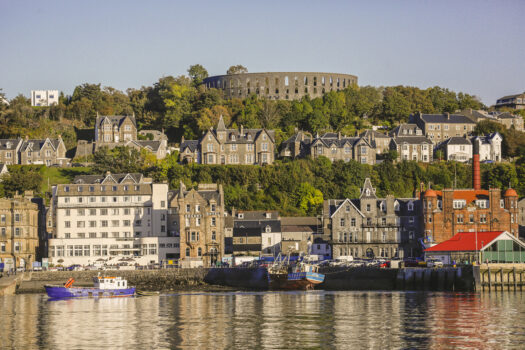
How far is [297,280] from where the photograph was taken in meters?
94.4

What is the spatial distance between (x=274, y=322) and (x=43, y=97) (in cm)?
14139

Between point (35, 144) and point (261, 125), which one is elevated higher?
point (261, 125)

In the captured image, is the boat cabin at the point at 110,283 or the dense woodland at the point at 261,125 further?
the dense woodland at the point at 261,125

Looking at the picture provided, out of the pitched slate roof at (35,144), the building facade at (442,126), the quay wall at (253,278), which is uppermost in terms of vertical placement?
the building facade at (442,126)

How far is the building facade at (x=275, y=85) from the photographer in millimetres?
176375

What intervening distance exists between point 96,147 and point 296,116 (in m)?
33.1

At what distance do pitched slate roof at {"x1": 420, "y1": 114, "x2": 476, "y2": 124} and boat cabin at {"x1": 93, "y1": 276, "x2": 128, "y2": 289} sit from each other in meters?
75.0

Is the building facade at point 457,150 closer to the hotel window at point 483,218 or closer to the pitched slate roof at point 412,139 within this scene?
the pitched slate roof at point 412,139

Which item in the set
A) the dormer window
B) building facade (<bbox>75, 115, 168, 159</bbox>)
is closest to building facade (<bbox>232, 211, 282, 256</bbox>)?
the dormer window

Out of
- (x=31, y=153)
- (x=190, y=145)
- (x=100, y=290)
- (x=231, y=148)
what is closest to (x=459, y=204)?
(x=231, y=148)

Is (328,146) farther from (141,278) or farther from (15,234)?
(15,234)

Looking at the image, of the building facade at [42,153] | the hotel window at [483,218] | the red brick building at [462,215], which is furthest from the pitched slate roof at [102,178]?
the hotel window at [483,218]

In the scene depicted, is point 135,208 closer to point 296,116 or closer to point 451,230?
point 451,230

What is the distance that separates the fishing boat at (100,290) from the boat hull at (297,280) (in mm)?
14681
